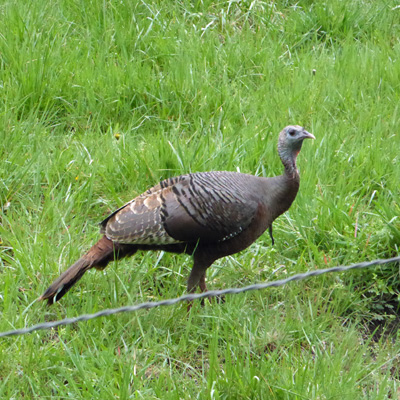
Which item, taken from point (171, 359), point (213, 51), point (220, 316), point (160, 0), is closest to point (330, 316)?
point (220, 316)

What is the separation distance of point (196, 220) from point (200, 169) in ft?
3.45

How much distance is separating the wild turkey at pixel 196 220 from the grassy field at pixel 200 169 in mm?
192

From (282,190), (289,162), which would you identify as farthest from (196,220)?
(289,162)

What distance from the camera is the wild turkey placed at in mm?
3729

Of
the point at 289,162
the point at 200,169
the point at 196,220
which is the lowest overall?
the point at 200,169

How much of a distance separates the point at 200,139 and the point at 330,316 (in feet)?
5.62

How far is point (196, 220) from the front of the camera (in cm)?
373

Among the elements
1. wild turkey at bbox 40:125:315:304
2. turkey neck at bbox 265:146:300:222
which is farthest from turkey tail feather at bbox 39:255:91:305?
turkey neck at bbox 265:146:300:222

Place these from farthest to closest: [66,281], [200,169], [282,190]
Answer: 1. [200,169]
2. [282,190]
3. [66,281]

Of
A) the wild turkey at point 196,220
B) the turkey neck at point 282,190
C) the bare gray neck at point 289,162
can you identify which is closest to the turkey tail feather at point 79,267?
the wild turkey at point 196,220

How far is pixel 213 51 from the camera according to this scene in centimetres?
602

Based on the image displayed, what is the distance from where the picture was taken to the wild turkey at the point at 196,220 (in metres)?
3.73

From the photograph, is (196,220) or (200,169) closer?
(196,220)

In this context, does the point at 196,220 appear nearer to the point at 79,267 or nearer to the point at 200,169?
the point at 79,267
